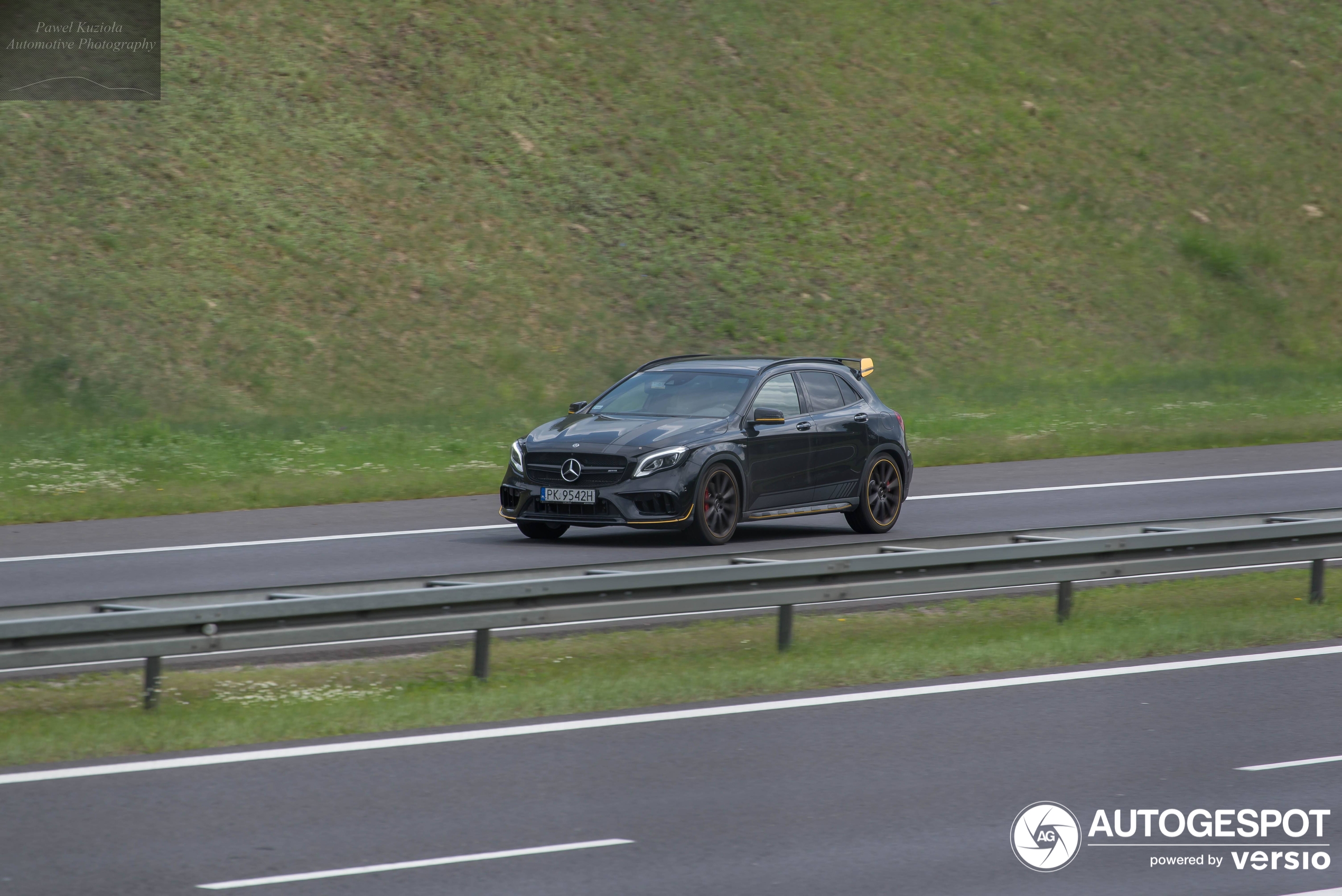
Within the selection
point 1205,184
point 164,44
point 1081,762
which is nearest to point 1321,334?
point 1205,184

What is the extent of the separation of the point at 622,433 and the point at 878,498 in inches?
115

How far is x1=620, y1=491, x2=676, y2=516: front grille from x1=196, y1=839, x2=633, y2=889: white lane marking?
795 cm

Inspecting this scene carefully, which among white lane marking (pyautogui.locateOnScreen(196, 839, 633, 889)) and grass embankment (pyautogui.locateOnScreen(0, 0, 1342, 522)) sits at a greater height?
grass embankment (pyautogui.locateOnScreen(0, 0, 1342, 522))

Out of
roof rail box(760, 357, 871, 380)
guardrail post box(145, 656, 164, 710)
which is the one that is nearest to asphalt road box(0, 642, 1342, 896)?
guardrail post box(145, 656, 164, 710)

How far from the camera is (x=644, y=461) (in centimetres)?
1441

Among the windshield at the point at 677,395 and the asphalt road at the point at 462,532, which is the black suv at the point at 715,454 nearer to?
the windshield at the point at 677,395

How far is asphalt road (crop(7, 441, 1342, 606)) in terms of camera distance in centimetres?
1348

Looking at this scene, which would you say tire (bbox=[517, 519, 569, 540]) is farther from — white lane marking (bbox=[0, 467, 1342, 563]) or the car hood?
white lane marking (bbox=[0, 467, 1342, 563])

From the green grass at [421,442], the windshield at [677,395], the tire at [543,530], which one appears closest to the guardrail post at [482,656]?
the tire at [543,530]

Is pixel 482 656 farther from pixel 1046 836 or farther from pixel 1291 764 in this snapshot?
pixel 1291 764

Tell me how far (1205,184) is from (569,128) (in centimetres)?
1545

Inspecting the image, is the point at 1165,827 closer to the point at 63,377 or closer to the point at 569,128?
the point at 63,377

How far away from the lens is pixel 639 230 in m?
32.6

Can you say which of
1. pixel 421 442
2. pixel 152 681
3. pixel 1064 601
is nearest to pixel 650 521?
pixel 1064 601
